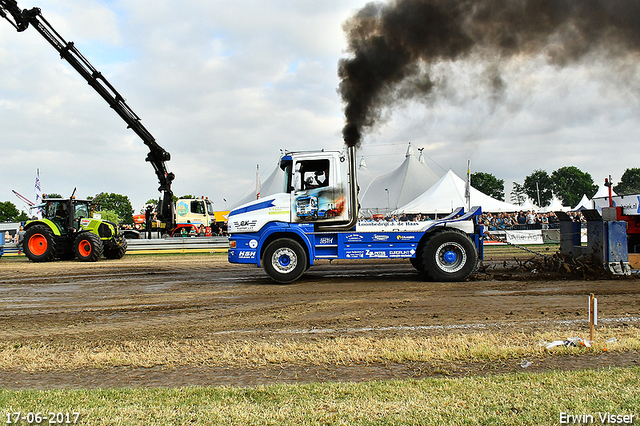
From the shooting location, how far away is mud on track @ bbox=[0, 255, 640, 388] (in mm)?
4426

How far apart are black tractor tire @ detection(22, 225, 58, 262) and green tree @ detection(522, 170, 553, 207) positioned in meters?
105

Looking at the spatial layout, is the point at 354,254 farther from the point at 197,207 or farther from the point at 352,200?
the point at 197,207

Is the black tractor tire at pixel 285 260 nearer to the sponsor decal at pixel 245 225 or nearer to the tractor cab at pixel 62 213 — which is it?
the sponsor decal at pixel 245 225

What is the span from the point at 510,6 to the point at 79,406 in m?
12.1

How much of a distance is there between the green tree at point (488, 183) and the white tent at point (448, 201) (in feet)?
225

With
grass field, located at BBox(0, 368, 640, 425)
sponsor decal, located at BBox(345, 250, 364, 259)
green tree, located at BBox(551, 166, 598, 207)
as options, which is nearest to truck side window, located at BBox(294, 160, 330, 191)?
sponsor decal, located at BBox(345, 250, 364, 259)

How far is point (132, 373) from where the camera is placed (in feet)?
14.8

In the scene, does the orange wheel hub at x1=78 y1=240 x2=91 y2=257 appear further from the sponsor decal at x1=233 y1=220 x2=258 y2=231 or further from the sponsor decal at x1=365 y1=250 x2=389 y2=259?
the sponsor decal at x1=365 y1=250 x2=389 y2=259

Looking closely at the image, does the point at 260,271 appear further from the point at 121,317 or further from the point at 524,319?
the point at 524,319

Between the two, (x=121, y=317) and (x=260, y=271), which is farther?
(x=260, y=271)

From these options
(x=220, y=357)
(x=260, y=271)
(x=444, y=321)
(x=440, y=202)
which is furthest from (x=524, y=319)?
(x=440, y=202)

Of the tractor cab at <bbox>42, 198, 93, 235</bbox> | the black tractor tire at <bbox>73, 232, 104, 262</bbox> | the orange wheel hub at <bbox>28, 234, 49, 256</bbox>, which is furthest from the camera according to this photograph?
the tractor cab at <bbox>42, 198, 93, 235</bbox>

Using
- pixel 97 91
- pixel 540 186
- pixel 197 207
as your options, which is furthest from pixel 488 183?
pixel 97 91

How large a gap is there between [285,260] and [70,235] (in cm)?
1142
